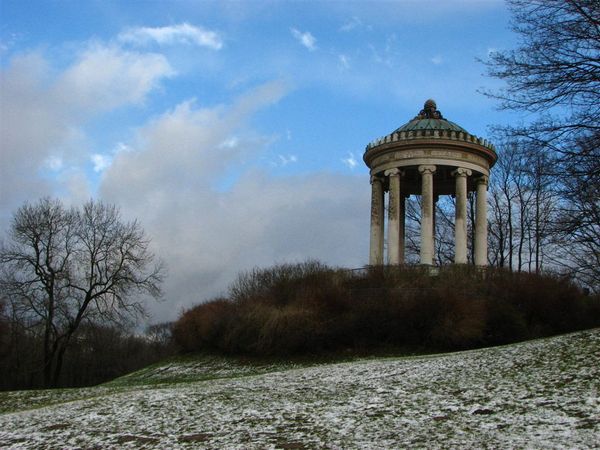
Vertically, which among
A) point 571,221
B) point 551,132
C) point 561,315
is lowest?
point 561,315

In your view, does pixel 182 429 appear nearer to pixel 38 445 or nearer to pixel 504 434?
pixel 38 445

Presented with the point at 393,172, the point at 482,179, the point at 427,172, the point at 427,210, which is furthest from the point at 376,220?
the point at 482,179

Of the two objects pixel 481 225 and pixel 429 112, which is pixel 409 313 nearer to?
pixel 481 225

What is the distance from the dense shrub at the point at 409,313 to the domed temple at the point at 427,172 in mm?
4805

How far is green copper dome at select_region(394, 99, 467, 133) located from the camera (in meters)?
33.9

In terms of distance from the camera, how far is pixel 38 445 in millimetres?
10227

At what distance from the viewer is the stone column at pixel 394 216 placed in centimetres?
3281

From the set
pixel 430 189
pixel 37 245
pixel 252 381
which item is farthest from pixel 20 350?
pixel 252 381

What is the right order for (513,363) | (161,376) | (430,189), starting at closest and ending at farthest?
1. (513,363)
2. (161,376)
3. (430,189)

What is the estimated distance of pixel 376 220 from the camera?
3428 centimetres

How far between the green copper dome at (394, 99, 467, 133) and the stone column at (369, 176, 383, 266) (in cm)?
304

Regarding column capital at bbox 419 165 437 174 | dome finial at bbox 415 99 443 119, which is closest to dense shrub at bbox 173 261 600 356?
column capital at bbox 419 165 437 174

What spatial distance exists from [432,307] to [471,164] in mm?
11823

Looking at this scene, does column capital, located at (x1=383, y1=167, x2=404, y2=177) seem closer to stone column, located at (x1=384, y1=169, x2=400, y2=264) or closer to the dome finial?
stone column, located at (x1=384, y1=169, x2=400, y2=264)
